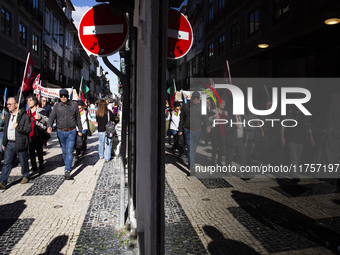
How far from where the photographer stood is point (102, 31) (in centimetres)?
337

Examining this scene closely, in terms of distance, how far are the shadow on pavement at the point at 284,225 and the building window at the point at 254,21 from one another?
35.6 inches

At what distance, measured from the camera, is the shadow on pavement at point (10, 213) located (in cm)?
336

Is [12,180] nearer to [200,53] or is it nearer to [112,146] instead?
[112,146]

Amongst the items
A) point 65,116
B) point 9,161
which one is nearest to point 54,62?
point 65,116

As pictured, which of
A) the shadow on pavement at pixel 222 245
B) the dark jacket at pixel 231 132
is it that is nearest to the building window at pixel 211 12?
the dark jacket at pixel 231 132

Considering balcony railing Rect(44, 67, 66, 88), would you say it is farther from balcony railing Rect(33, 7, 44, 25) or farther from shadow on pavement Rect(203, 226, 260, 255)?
shadow on pavement Rect(203, 226, 260, 255)

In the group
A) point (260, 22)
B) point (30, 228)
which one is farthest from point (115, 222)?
point (260, 22)

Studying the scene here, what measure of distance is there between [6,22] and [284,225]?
19.5 metres

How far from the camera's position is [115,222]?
3.50 m

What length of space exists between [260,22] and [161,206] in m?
1.19

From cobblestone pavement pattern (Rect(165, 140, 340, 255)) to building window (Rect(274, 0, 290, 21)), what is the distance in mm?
760

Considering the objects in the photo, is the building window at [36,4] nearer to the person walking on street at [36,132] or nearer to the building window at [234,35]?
the person walking on street at [36,132]

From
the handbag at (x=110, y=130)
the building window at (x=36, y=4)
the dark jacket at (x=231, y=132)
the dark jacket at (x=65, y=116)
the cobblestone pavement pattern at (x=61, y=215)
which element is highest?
the building window at (x=36, y=4)

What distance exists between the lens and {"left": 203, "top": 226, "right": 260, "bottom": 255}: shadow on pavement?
147cm
